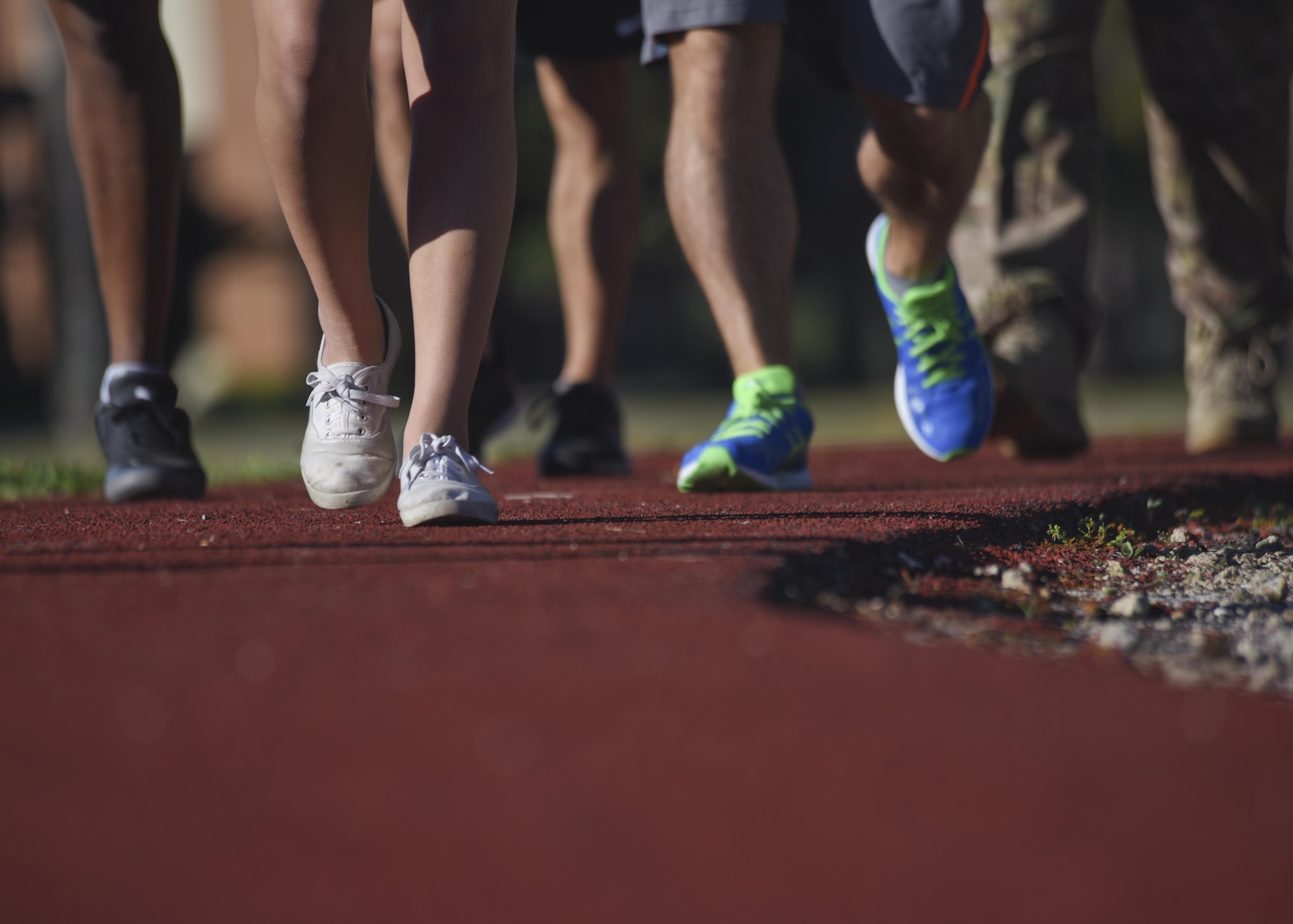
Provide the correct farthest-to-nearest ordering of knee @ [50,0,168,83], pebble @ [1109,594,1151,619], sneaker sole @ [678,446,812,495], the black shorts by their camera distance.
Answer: the black shorts → knee @ [50,0,168,83] → sneaker sole @ [678,446,812,495] → pebble @ [1109,594,1151,619]

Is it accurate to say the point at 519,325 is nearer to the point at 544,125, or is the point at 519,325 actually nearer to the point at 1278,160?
the point at 544,125

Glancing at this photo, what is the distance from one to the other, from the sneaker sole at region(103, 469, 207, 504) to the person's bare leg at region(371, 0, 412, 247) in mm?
934

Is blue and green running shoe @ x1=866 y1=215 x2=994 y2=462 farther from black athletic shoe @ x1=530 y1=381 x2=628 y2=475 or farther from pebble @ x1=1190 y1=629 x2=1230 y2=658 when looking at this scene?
pebble @ x1=1190 y1=629 x2=1230 y2=658

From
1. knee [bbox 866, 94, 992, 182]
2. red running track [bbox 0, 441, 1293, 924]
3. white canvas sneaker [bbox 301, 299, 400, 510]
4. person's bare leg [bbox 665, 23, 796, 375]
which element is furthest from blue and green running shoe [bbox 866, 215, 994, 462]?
red running track [bbox 0, 441, 1293, 924]

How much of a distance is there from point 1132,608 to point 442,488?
1086 millimetres

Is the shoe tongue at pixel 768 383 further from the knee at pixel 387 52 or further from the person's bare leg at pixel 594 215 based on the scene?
the knee at pixel 387 52

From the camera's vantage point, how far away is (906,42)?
3.12 metres

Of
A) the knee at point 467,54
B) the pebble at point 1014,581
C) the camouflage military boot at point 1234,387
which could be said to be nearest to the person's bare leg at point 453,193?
the knee at point 467,54

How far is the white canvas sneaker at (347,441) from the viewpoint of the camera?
2445 millimetres

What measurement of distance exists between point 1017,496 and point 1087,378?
19470mm

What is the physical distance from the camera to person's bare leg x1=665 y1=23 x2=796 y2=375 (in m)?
3.11

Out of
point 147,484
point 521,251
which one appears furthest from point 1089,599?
point 521,251

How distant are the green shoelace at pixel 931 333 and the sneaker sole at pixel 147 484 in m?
1.81

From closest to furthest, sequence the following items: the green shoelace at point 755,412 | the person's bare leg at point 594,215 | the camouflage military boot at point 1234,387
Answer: the green shoelace at point 755,412, the person's bare leg at point 594,215, the camouflage military boot at point 1234,387
